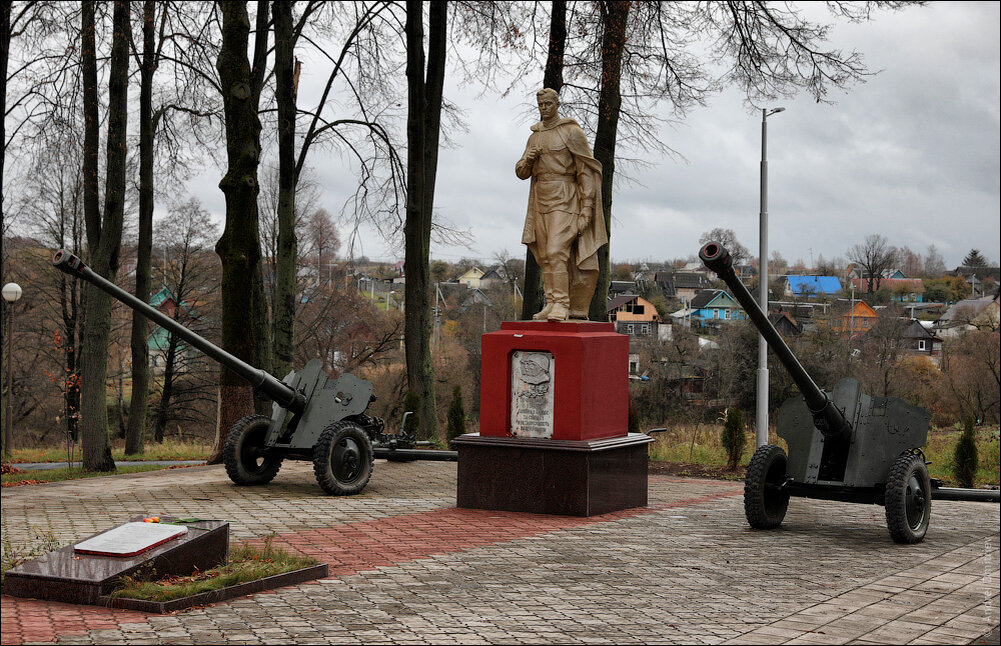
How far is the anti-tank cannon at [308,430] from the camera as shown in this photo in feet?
38.5

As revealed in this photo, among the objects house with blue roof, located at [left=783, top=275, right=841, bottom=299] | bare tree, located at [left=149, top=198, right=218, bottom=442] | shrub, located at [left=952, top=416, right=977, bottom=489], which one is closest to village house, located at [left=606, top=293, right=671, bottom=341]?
house with blue roof, located at [left=783, top=275, right=841, bottom=299]

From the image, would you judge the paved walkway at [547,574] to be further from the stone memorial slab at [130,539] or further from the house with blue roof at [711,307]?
the house with blue roof at [711,307]

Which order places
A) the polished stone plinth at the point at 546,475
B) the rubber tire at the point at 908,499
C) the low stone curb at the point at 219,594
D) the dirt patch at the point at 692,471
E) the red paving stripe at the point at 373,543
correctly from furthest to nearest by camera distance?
1. the dirt patch at the point at 692,471
2. the polished stone plinth at the point at 546,475
3. the rubber tire at the point at 908,499
4. the low stone curb at the point at 219,594
5. the red paving stripe at the point at 373,543

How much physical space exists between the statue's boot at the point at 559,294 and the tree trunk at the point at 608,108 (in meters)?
5.40

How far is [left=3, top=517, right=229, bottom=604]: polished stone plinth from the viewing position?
6168mm

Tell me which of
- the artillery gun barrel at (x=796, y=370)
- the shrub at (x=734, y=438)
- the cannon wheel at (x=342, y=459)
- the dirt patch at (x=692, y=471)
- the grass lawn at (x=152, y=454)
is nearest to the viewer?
the artillery gun barrel at (x=796, y=370)

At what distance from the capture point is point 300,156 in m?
22.4

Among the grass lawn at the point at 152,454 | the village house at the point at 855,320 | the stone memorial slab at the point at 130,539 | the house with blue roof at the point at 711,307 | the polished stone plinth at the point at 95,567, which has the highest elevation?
the house with blue roof at the point at 711,307

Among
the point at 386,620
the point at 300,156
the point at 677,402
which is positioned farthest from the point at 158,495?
the point at 677,402

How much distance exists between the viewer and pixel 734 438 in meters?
16.4

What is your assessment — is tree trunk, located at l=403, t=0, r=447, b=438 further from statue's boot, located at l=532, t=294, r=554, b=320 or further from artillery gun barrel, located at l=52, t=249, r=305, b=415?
statue's boot, located at l=532, t=294, r=554, b=320

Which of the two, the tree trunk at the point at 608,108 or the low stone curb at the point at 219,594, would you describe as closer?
the low stone curb at the point at 219,594

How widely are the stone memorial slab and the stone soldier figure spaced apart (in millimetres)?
5359

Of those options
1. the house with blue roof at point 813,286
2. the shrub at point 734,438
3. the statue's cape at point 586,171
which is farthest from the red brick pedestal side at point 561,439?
the house with blue roof at point 813,286
